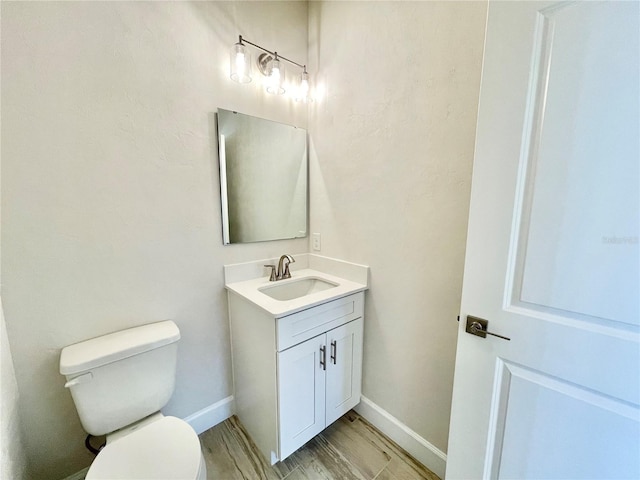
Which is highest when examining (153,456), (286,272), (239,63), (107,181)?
(239,63)

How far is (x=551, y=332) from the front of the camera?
77 centimetres

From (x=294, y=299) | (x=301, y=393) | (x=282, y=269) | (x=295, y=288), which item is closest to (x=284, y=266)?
(x=282, y=269)

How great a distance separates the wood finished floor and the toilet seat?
18.2 inches

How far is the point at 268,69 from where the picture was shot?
1.48 metres

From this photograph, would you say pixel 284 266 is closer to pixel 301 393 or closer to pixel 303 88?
pixel 301 393

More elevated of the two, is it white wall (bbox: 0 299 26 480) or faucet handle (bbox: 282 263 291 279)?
faucet handle (bbox: 282 263 291 279)

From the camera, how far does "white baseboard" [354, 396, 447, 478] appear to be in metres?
1.28

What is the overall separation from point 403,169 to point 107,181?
53.3 inches

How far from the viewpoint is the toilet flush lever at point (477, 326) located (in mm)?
881

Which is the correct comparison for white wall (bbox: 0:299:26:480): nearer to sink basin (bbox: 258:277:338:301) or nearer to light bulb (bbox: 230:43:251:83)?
sink basin (bbox: 258:277:338:301)

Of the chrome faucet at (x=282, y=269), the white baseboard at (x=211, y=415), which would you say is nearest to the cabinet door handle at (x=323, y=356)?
the chrome faucet at (x=282, y=269)

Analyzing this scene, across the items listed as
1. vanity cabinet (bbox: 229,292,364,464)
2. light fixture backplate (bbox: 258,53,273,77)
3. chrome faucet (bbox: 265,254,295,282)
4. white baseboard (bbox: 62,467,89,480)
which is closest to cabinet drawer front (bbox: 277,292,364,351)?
vanity cabinet (bbox: 229,292,364,464)

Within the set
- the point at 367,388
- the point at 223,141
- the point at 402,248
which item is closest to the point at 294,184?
the point at 223,141

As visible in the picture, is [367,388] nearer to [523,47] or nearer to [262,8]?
[523,47]
